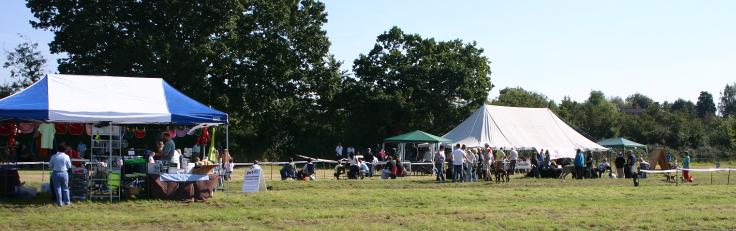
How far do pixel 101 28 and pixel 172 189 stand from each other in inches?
831

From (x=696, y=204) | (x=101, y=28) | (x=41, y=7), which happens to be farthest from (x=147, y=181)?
(x=41, y=7)

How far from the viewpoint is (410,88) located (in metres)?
46.3

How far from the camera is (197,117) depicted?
56.2 feet

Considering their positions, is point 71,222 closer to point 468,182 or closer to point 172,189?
point 172,189

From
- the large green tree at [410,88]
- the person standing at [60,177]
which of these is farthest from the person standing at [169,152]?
the large green tree at [410,88]

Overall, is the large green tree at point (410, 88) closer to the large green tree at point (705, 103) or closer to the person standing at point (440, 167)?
the person standing at point (440, 167)

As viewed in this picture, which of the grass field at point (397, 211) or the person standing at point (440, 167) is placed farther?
the person standing at point (440, 167)

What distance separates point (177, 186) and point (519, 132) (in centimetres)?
2230

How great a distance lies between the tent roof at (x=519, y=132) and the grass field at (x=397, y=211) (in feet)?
49.9

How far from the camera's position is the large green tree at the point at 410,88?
152 ft

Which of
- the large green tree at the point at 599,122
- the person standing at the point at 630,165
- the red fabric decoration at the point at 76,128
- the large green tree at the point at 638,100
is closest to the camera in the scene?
the red fabric decoration at the point at 76,128

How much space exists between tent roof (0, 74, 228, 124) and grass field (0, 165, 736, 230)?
182cm

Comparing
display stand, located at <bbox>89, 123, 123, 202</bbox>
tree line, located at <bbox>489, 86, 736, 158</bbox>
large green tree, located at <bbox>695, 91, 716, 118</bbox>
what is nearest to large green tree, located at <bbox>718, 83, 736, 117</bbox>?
large green tree, located at <bbox>695, 91, 716, 118</bbox>

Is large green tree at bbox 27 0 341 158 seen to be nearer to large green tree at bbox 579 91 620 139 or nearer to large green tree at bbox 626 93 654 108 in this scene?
large green tree at bbox 579 91 620 139
